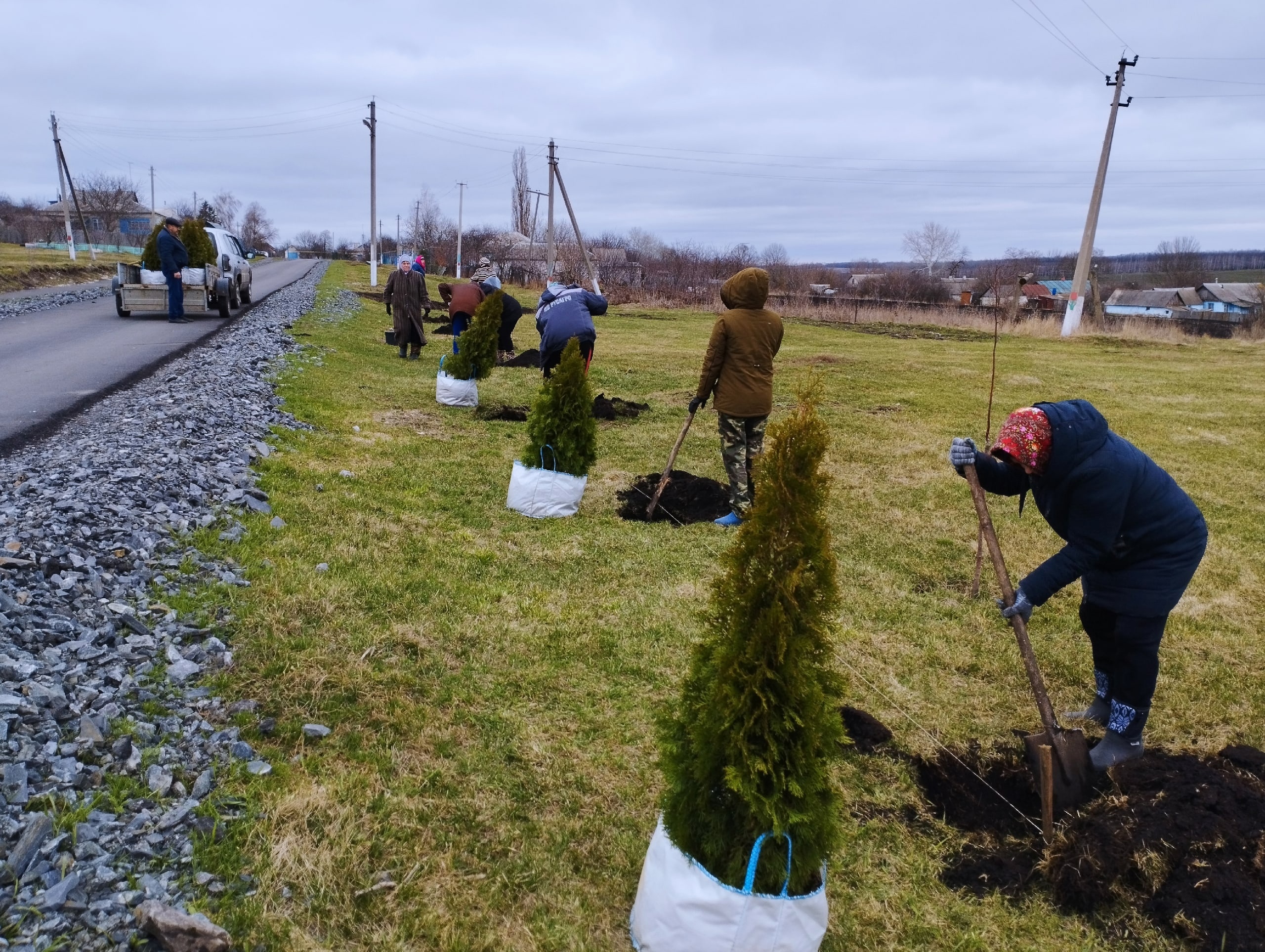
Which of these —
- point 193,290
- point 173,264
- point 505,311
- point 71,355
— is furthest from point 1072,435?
point 193,290

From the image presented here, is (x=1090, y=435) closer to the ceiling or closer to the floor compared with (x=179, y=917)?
closer to the ceiling

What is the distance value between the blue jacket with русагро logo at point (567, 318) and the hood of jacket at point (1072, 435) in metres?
6.56

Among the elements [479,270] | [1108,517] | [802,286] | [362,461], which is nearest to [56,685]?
[1108,517]

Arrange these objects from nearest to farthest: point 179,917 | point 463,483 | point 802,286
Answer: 1. point 179,917
2. point 463,483
3. point 802,286

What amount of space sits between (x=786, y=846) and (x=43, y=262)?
131 feet

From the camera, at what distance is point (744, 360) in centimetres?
709

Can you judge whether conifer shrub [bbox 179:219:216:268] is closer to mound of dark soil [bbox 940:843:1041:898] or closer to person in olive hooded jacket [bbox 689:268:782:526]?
person in olive hooded jacket [bbox 689:268:782:526]

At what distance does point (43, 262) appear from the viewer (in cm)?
3381

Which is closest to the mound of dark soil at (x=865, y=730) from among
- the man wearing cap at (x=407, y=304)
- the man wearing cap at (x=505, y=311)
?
the man wearing cap at (x=505, y=311)

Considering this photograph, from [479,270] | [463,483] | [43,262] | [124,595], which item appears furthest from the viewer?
[43,262]

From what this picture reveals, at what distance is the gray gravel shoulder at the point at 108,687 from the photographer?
8.56 feet

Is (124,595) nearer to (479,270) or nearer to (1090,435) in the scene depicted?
(1090,435)

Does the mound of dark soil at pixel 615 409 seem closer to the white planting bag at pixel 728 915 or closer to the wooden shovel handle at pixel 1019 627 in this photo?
the wooden shovel handle at pixel 1019 627

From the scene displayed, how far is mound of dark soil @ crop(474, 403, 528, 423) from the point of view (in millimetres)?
11172
